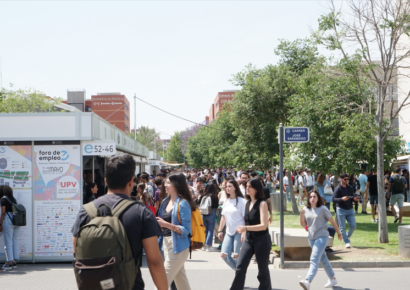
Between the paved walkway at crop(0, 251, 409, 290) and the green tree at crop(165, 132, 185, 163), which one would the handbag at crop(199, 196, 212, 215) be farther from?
the green tree at crop(165, 132, 185, 163)

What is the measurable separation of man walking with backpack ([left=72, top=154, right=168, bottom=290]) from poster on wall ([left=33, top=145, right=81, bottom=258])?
7183 mm

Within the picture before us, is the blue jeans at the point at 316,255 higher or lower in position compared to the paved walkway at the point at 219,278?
higher

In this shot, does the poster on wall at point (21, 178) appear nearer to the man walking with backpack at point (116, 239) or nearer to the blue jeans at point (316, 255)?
the blue jeans at point (316, 255)

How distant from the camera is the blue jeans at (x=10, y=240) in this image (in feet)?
30.9

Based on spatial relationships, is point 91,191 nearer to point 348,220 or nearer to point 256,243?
point 256,243

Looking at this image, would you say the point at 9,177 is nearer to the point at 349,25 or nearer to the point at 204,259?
the point at 204,259

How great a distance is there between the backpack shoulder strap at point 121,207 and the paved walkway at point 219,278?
498 cm

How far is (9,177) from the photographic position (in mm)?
10094

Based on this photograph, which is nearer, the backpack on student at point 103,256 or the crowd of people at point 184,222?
the backpack on student at point 103,256

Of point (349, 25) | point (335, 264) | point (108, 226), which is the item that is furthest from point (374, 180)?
point (108, 226)

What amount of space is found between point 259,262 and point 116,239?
12.1ft

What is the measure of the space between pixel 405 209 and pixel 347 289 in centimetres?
1157

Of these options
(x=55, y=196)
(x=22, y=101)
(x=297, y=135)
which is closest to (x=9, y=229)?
(x=55, y=196)

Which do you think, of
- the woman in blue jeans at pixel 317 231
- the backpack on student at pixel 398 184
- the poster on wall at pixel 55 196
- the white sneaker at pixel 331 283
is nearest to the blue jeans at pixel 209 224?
the poster on wall at pixel 55 196
